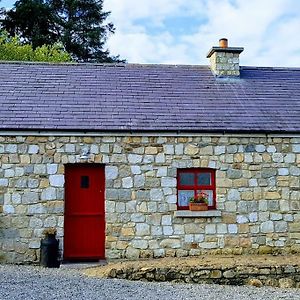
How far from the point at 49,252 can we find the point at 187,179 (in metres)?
3.52

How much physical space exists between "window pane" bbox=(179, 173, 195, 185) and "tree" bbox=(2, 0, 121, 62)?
2274 centimetres

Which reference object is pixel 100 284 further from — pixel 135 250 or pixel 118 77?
pixel 118 77

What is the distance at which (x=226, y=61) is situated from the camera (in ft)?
45.9

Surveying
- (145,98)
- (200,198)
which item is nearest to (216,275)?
(200,198)

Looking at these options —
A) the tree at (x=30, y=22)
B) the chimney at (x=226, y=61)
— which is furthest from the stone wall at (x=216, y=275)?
the tree at (x=30, y=22)

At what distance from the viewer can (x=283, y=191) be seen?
11164 mm

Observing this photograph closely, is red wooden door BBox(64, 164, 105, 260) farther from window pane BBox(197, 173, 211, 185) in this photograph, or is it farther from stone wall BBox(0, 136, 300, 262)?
window pane BBox(197, 173, 211, 185)

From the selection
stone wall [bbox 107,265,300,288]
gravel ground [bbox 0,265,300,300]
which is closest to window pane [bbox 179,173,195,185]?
stone wall [bbox 107,265,300,288]

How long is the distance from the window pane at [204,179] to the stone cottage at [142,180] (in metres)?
0.02

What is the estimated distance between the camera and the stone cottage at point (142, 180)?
10609 millimetres

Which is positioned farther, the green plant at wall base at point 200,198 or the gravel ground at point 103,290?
the green plant at wall base at point 200,198

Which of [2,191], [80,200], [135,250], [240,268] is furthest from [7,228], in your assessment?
[240,268]

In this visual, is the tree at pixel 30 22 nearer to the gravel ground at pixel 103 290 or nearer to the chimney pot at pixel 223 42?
the chimney pot at pixel 223 42

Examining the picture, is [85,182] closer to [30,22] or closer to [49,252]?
[49,252]
